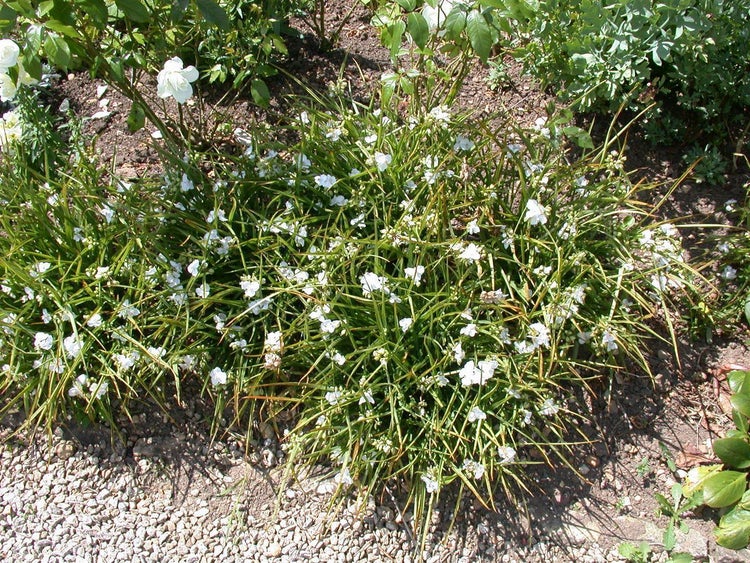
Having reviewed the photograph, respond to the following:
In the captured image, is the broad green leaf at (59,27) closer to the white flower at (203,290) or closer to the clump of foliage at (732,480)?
the white flower at (203,290)

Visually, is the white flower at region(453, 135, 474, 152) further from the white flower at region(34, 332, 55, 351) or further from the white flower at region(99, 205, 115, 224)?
the white flower at region(34, 332, 55, 351)

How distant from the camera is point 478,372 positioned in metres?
2.31

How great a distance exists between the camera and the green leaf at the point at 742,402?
A: 232 centimetres

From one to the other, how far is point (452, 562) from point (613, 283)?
3.73ft

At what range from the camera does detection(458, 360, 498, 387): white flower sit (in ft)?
7.51

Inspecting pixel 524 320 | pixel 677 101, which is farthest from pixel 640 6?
pixel 524 320

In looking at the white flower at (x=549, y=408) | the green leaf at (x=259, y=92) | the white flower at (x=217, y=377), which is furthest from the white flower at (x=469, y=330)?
the green leaf at (x=259, y=92)

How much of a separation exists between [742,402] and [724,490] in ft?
0.98

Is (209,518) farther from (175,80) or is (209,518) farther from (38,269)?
(175,80)

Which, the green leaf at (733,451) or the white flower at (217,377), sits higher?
the green leaf at (733,451)

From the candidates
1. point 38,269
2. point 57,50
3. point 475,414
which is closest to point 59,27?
point 57,50

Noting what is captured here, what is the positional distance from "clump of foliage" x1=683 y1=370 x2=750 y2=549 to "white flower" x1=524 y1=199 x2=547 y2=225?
867 mm

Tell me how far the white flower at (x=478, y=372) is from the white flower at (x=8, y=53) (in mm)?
1695

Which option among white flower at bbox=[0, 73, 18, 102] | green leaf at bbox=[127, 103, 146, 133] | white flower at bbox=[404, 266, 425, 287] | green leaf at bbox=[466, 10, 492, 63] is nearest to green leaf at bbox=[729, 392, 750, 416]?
white flower at bbox=[404, 266, 425, 287]
